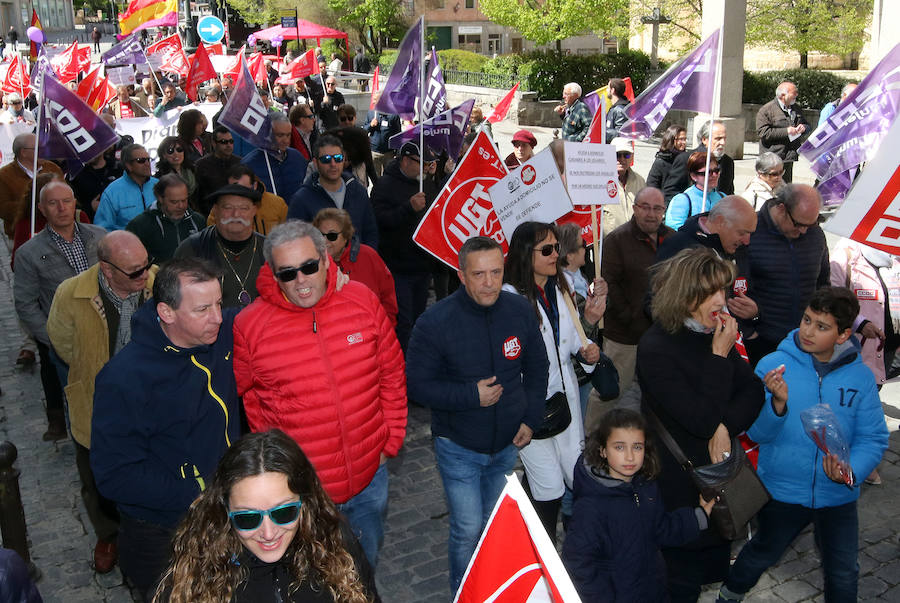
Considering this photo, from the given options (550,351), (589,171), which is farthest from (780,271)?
(550,351)

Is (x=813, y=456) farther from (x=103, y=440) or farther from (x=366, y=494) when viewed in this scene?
(x=103, y=440)

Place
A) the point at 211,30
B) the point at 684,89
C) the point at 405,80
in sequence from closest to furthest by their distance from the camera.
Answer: the point at 684,89 < the point at 405,80 < the point at 211,30

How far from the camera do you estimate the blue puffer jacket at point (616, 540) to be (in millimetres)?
3574

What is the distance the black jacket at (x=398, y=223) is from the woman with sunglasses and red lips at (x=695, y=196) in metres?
2.14

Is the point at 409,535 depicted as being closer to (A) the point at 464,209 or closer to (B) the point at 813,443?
(A) the point at 464,209

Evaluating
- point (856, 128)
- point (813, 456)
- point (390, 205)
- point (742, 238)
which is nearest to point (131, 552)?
point (813, 456)

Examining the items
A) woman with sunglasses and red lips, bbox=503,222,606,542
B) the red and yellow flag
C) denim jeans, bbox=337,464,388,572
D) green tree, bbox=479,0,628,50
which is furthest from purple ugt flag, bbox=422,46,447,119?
green tree, bbox=479,0,628,50

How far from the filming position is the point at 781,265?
19.2ft

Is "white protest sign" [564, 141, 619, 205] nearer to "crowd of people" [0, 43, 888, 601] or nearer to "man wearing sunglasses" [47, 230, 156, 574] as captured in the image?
"crowd of people" [0, 43, 888, 601]

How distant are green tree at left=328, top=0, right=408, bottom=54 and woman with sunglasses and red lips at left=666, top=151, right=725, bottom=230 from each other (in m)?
45.8

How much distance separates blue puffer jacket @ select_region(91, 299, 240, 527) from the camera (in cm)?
340

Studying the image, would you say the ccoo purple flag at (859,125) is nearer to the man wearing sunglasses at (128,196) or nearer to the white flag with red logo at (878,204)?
the white flag with red logo at (878,204)

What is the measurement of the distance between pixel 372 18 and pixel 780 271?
48219mm

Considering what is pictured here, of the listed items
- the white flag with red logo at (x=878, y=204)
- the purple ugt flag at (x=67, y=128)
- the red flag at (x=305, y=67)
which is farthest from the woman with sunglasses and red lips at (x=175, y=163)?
the red flag at (x=305, y=67)
